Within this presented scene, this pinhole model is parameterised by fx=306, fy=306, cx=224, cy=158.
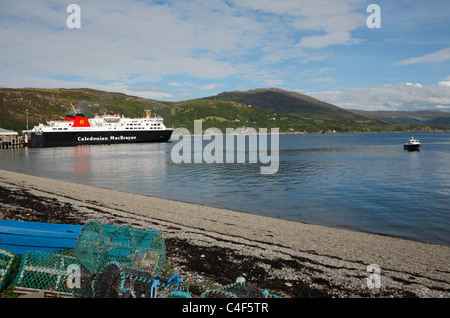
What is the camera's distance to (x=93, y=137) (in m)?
79.1

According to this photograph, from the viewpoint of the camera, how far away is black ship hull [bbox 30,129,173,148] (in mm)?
72125

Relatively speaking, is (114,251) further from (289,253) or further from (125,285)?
(289,253)

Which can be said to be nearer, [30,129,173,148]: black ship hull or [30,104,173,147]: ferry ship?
[30,129,173,148]: black ship hull

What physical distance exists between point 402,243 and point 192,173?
2182cm

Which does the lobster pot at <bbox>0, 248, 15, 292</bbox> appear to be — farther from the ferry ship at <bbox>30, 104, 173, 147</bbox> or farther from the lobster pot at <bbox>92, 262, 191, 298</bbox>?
the ferry ship at <bbox>30, 104, 173, 147</bbox>

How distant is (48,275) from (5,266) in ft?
2.11

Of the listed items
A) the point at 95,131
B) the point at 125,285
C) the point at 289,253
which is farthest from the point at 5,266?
the point at 95,131

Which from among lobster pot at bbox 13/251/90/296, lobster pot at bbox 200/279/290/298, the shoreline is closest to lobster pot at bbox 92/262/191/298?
lobster pot at bbox 200/279/290/298

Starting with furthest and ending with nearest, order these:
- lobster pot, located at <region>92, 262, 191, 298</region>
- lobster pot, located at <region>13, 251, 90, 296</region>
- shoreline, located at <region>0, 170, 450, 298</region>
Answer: shoreline, located at <region>0, 170, 450, 298</region>, lobster pot, located at <region>13, 251, 90, 296</region>, lobster pot, located at <region>92, 262, 191, 298</region>

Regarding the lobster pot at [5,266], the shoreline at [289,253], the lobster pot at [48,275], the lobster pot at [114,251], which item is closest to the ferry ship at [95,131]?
the shoreline at [289,253]

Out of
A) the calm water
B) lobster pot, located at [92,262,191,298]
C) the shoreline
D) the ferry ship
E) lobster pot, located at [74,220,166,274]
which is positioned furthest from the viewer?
the ferry ship

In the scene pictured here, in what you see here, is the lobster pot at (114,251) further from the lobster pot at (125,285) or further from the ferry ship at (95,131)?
the ferry ship at (95,131)

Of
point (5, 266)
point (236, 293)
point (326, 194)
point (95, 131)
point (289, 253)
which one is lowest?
point (326, 194)

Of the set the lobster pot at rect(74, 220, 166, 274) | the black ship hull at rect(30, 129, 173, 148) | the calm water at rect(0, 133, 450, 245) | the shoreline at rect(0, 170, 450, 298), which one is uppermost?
the black ship hull at rect(30, 129, 173, 148)
